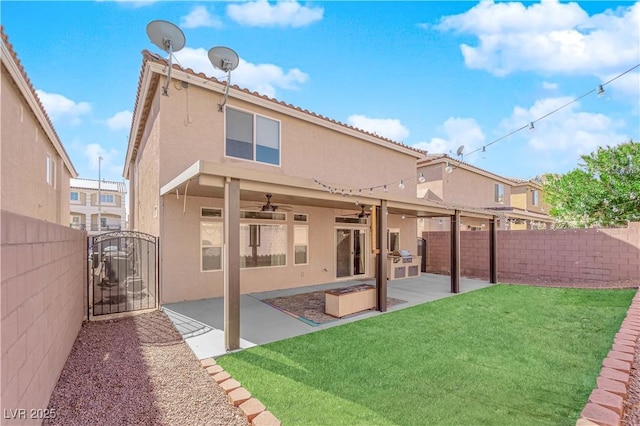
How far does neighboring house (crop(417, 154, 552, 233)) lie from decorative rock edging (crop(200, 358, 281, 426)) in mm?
14288

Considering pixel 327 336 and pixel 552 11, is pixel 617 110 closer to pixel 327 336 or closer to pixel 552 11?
pixel 552 11

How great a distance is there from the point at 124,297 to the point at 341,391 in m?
7.71

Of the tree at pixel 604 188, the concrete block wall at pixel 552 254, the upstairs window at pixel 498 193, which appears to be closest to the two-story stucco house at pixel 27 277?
the concrete block wall at pixel 552 254

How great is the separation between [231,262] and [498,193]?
2323cm

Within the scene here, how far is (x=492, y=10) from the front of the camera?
801 centimetres

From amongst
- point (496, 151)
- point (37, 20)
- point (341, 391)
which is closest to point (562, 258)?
point (496, 151)

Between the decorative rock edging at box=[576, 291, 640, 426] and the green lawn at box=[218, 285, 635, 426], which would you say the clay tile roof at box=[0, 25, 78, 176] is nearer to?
the green lawn at box=[218, 285, 635, 426]

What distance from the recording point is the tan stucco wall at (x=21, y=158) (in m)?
7.39

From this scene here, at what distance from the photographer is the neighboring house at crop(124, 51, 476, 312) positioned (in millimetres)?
6812

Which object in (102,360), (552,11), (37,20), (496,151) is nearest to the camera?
(102,360)

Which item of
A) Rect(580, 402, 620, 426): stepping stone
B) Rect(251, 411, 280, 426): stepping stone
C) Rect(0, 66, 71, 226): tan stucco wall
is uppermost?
Rect(0, 66, 71, 226): tan stucco wall

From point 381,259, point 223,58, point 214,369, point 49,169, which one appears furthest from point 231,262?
point 49,169

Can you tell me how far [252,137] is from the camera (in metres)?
9.37

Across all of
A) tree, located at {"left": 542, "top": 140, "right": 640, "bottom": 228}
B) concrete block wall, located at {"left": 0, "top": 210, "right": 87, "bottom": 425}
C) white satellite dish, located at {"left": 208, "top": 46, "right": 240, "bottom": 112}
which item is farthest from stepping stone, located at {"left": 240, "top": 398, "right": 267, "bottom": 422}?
tree, located at {"left": 542, "top": 140, "right": 640, "bottom": 228}
